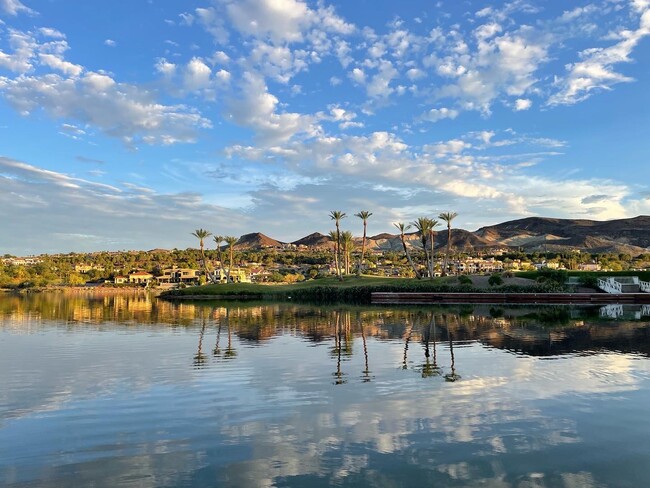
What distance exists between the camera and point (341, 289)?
2911 inches

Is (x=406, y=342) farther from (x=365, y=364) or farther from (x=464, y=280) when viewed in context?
(x=464, y=280)

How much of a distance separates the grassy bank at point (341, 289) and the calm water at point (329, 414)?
42.1 metres

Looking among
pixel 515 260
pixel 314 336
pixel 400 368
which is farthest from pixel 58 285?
pixel 400 368

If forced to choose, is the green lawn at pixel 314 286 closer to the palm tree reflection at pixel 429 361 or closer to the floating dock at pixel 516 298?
the floating dock at pixel 516 298

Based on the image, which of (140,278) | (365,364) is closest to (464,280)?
(365,364)

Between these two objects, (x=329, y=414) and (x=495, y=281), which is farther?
(x=495, y=281)

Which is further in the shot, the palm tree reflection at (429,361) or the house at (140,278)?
the house at (140,278)

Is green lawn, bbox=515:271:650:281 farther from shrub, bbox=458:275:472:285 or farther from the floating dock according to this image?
the floating dock

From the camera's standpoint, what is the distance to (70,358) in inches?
807

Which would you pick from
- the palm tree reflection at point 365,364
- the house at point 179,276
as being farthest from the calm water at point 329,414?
the house at point 179,276

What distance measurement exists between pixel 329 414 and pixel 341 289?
62485 mm

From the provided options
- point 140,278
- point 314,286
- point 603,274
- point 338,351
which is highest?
point 140,278

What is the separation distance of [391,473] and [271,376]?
28.4 ft

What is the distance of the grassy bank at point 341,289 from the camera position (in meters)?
65.8
